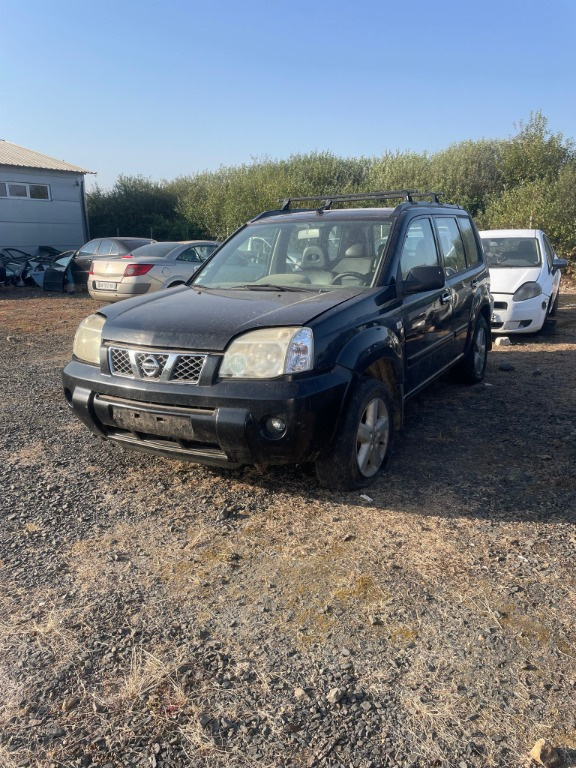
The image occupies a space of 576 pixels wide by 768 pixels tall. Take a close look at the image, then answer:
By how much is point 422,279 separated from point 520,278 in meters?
5.42

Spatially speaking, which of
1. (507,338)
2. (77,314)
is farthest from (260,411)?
(77,314)

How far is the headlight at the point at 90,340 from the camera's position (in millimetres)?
3816

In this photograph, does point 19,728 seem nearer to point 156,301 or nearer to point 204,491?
point 204,491

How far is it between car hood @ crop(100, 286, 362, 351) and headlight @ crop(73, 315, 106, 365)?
84 mm

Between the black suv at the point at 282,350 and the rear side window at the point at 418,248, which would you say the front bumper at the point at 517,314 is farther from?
the black suv at the point at 282,350

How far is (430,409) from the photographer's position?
5660 mm

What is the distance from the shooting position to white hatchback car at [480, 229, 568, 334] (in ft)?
28.6

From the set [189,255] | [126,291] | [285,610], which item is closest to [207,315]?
[285,610]

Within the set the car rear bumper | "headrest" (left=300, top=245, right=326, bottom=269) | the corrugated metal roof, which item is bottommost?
the car rear bumper

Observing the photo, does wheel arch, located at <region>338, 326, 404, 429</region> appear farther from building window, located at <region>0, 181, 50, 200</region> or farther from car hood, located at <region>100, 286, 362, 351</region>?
building window, located at <region>0, 181, 50, 200</region>

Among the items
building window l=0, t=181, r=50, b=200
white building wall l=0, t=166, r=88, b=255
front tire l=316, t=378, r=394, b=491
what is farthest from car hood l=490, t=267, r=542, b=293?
building window l=0, t=181, r=50, b=200

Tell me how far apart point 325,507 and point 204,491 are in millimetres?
779

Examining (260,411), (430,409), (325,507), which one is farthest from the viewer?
(430,409)

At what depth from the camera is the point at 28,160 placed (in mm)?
25297
